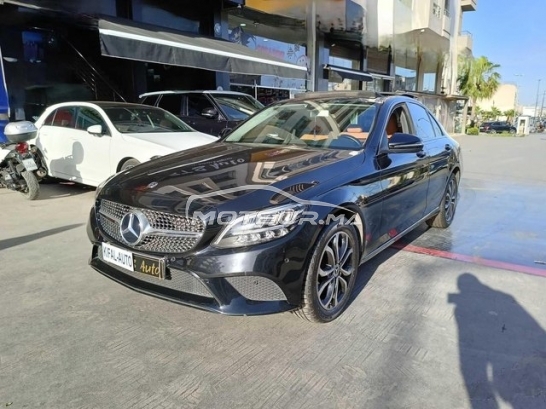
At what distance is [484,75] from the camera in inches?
1780

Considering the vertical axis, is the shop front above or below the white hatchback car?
above

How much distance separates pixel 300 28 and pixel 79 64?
8.43 meters

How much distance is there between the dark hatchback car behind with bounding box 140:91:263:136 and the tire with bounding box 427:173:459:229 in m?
4.26

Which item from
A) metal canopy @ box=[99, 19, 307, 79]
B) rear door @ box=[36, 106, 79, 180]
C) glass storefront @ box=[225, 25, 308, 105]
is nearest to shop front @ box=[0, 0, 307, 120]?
metal canopy @ box=[99, 19, 307, 79]

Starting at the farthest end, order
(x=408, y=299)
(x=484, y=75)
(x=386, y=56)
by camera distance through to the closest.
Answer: (x=484, y=75) < (x=386, y=56) < (x=408, y=299)

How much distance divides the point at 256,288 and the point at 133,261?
2.71 feet

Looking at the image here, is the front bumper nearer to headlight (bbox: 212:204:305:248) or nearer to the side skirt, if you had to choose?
headlight (bbox: 212:204:305:248)

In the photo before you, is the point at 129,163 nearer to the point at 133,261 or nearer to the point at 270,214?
the point at 133,261

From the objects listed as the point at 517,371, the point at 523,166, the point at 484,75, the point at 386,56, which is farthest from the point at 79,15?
the point at 484,75

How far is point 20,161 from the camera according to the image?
6598 mm

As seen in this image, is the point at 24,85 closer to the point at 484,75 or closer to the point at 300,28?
the point at 300,28

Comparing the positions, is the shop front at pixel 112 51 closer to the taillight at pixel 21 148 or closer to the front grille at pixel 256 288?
the taillight at pixel 21 148

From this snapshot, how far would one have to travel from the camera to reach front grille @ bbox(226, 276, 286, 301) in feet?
8.39

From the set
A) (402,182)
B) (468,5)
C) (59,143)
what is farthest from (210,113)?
(468,5)
